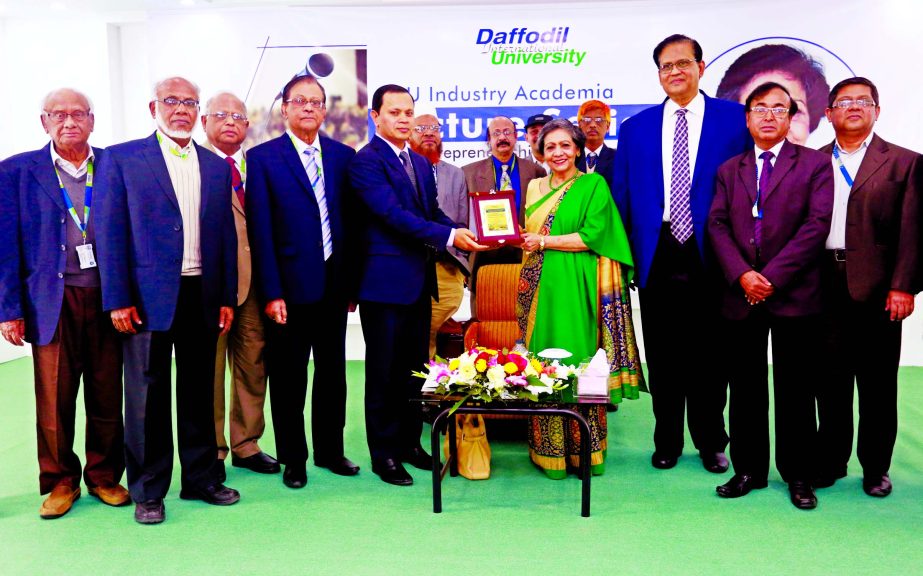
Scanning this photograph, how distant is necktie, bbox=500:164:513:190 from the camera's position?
17.4 feet

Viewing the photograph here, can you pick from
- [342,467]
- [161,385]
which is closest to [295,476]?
[342,467]

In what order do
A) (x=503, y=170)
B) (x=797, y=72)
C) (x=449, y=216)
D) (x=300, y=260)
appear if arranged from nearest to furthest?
1. (x=300, y=260)
2. (x=449, y=216)
3. (x=503, y=170)
4. (x=797, y=72)

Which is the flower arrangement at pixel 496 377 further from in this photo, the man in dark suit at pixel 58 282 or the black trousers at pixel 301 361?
the man in dark suit at pixel 58 282

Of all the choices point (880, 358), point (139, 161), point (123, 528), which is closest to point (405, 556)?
point (123, 528)

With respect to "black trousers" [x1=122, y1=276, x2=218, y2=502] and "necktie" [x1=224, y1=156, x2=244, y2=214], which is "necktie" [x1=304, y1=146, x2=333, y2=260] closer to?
"necktie" [x1=224, y1=156, x2=244, y2=214]

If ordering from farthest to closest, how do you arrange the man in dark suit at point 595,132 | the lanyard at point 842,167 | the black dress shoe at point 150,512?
1. the man in dark suit at point 595,132
2. the lanyard at point 842,167
3. the black dress shoe at point 150,512

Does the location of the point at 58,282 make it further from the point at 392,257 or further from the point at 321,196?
the point at 392,257

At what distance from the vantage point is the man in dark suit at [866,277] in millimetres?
3451

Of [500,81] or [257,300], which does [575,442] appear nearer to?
[257,300]

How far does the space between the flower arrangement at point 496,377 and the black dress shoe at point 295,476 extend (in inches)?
31.6

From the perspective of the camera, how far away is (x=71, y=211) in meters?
3.35

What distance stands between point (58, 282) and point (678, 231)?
2767mm

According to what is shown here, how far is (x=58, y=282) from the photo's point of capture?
3334 mm

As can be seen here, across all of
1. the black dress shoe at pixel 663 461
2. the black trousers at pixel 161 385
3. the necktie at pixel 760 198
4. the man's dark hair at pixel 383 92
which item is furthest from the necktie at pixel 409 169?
the black dress shoe at pixel 663 461
